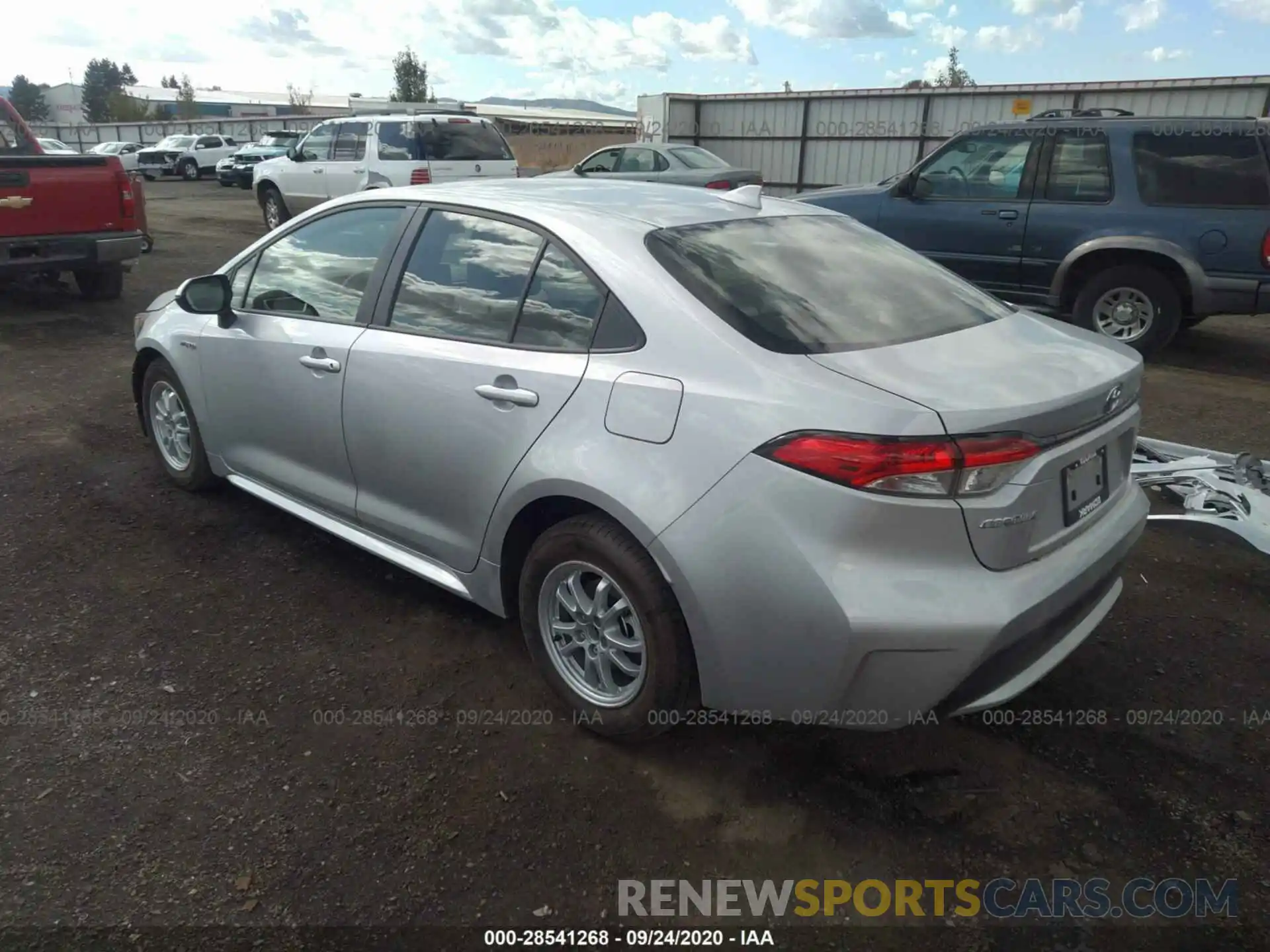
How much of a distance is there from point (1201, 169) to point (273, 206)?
14101 millimetres

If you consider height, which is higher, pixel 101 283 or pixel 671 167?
pixel 671 167

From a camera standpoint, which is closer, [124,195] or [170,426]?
[170,426]

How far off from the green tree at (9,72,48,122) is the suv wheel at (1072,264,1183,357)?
92357mm

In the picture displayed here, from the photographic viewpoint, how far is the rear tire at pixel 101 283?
971 centimetres

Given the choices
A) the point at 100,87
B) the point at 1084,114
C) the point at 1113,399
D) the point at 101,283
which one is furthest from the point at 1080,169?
the point at 100,87

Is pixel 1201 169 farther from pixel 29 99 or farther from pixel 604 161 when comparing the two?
pixel 29 99

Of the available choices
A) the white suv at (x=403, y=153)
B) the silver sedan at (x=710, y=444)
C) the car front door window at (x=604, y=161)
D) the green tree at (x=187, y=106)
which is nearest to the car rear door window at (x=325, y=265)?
the silver sedan at (x=710, y=444)

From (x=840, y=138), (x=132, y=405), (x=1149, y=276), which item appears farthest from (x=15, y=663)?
(x=840, y=138)

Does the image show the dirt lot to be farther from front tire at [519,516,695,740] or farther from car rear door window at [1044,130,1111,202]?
car rear door window at [1044,130,1111,202]

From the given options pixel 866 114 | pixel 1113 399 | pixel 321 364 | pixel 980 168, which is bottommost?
pixel 321 364

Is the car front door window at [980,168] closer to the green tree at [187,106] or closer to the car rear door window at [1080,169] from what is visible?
the car rear door window at [1080,169]

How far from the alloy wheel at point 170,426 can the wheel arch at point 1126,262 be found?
6675mm

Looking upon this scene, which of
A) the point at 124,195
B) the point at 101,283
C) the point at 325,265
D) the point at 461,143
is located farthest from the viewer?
the point at 461,143

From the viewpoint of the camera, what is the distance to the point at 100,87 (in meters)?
105
